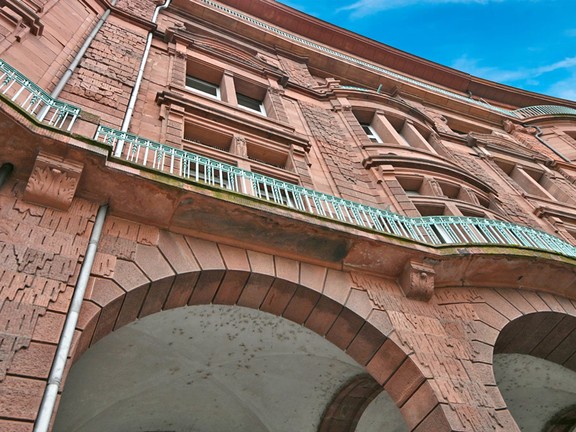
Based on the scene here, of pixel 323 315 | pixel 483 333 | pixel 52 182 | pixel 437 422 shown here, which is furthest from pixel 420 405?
pixel 52 182

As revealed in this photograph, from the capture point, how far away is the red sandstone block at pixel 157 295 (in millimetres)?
5172

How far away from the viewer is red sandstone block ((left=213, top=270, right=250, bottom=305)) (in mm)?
Answer: 5773

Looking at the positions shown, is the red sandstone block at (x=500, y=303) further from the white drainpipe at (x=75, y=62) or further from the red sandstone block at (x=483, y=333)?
the white drainpipe at (x=75, y=62)

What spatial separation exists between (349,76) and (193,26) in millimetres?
6723

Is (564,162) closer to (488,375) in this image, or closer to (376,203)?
(376,203)

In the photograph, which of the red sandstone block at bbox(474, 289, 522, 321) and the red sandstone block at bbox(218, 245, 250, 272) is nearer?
the red sandstone block at bbox(218, 245, 250, 272)

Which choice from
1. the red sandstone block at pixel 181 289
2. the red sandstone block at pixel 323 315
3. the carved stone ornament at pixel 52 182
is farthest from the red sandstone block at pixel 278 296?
the carved stone ornament at pixel 52 182

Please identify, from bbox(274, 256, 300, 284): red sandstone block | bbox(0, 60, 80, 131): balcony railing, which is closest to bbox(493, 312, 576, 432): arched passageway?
bbox(274, 256, 300, 284): red sandstone block

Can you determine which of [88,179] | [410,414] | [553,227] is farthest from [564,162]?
[88,179]

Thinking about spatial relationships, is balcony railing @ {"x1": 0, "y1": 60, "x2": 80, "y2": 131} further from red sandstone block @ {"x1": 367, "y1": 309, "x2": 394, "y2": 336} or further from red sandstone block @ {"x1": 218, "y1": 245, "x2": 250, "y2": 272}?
red sandstone block @ {"x1": 367, "y1": 309, "x2": 394, "y2": 336}

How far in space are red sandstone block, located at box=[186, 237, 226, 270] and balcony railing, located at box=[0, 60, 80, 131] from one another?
93.5 inches

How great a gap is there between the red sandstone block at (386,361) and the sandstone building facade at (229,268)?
0.02 meters

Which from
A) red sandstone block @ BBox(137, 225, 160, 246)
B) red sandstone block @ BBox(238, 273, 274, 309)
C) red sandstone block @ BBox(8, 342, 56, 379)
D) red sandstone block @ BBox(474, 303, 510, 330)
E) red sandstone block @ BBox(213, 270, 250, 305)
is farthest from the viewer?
red sandstone block @ BBox(474, 303, 510, 330)

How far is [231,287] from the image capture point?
5.85m
